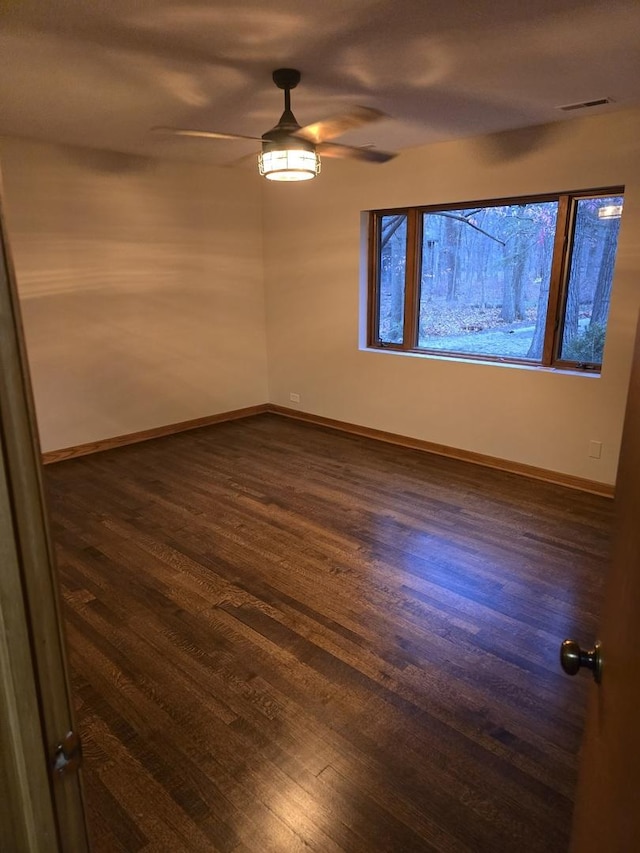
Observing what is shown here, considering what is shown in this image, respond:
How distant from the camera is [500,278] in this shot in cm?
441

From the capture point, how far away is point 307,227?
545cm

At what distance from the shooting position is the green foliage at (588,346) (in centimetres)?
394

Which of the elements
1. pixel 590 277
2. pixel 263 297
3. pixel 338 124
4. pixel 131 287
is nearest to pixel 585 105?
pixel 590 277

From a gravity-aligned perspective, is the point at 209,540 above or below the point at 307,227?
below

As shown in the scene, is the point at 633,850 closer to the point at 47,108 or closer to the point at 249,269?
the point at 47,108

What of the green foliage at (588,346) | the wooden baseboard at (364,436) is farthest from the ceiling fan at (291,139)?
the wooden baseboard at (364,436)

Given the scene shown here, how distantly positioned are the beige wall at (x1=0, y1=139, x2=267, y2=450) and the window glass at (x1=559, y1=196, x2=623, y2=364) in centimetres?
325

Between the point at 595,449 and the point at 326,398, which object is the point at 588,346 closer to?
the point at 595,449

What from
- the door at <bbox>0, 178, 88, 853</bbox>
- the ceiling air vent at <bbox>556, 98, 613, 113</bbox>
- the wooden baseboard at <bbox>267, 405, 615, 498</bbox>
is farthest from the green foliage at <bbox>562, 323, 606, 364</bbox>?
the door at <bbox>0, 178, 88, 853</bbox>

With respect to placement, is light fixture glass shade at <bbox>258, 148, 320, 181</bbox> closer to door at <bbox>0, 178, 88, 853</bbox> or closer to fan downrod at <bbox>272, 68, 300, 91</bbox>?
fan downrod at <bbox>272, 68, 300, 91</bbox>

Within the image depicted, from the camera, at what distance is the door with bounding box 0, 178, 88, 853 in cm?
58

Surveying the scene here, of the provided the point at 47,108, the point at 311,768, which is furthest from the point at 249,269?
the point at 311,768

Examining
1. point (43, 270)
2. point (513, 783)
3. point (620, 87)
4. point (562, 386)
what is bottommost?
point (513, 783)

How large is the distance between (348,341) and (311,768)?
408 centimetres
